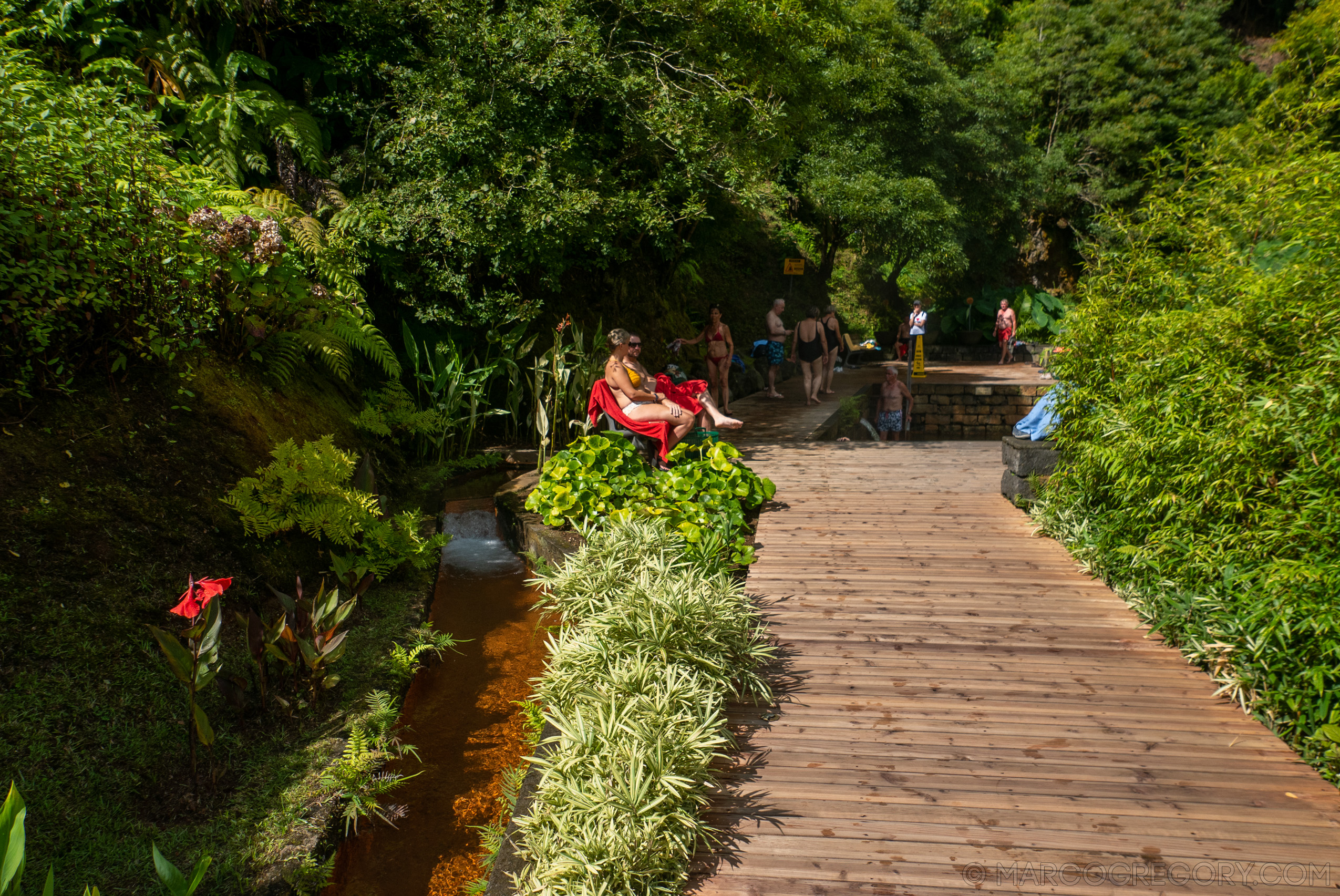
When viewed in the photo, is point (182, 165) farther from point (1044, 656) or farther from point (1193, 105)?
point (1193, 105)

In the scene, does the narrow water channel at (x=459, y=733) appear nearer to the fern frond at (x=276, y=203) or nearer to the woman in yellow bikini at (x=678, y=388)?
the woman in yellow bikini at (x=678, y=388)

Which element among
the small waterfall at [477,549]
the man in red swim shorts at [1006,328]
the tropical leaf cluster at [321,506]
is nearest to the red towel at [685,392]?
the small waterfall at [477,549]

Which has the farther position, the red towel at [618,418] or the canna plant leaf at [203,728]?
the red towel at [618,418]

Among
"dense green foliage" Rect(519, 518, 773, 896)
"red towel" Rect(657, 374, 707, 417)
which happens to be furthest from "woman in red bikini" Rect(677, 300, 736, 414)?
"dense green foliage" Rect(519, 518, 773, 896)

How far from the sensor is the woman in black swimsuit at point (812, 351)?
1209 centimetres

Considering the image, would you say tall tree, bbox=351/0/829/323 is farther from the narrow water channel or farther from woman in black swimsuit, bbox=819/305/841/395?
woman in black swimsuit, bbox=819/305/841/395

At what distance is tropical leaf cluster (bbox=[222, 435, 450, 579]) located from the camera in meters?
4.61

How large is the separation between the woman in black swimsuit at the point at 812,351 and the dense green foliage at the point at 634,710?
8.27 m

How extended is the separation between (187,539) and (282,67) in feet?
21.4

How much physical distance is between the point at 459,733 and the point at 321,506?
5.66 ft

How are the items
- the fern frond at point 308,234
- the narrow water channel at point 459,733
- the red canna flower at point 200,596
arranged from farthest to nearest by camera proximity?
the fern frond at point 308,234, the narrow water channel at point 459,733, the red canna flower at point 200,596

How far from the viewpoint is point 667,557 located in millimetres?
4520

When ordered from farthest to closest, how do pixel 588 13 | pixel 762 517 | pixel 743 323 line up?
pixel 743 323 → pixel 588 13 → pixel 762 517

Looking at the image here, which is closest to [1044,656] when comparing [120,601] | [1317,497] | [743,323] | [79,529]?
[1317,497]
